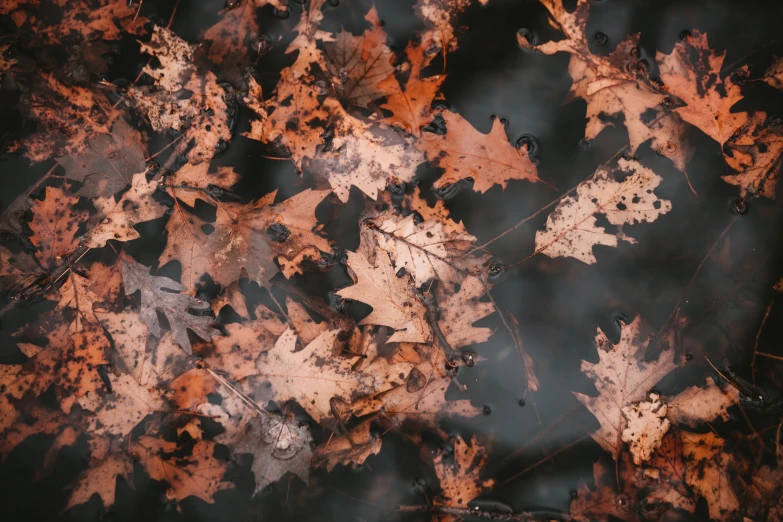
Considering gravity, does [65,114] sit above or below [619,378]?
above

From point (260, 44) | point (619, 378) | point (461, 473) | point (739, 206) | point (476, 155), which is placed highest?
point (260, 44)

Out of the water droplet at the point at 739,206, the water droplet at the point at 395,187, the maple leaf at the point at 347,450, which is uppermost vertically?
the water droplet at the point at 395,187

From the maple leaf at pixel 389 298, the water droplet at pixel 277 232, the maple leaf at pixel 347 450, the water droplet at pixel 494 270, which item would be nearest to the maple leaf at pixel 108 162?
the water droplet at pixel 277 232

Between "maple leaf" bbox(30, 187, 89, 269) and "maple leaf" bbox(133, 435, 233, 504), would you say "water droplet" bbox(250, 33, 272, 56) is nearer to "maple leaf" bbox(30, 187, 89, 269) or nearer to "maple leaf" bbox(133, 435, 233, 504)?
"maple leaf" bbox(30, 187, 89, 269)

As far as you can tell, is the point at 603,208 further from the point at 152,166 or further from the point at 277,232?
the point at 152,166

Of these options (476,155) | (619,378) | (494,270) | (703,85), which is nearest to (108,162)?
(476,155)

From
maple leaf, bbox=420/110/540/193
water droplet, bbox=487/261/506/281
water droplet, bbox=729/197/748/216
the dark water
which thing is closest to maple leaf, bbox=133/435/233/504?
the dark water

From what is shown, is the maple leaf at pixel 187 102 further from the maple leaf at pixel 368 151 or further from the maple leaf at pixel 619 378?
the maple leaf at pixel 619 378
